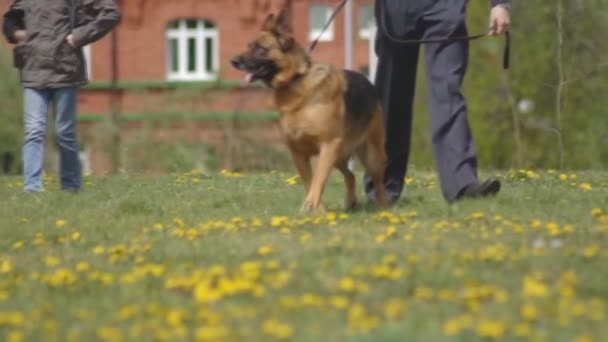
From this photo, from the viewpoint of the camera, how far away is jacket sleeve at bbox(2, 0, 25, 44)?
13.4 m

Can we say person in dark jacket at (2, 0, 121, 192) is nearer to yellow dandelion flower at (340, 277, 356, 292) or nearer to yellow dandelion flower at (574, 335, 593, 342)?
yellow dandelion flower at (340, 277, 356, 292)

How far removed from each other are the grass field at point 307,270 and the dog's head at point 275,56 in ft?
2.92

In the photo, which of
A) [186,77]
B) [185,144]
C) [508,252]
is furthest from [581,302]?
[186,77]

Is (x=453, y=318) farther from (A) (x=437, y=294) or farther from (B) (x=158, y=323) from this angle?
(B) (x=158, y=323)

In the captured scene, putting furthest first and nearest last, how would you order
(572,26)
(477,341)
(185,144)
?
(185,144)
(572,26)
(477,341)

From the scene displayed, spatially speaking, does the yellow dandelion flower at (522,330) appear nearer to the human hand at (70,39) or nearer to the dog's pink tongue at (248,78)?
the dog's pink tongue at (248,78)

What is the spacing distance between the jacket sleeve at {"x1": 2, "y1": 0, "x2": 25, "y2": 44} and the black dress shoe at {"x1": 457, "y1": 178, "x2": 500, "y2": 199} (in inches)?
170

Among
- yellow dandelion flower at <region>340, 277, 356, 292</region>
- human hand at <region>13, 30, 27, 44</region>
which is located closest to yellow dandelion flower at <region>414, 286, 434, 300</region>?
yellow dandelion flower at <region>340, 277, 356, 292</region>

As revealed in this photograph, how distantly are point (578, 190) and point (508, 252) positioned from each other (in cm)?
427

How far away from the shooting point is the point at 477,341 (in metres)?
6.17

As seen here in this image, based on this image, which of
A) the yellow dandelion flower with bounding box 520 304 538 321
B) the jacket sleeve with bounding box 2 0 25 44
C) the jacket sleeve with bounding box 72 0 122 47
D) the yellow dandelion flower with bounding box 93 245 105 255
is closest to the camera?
the yellow dandelion flower with bounding box 520 304 538 321

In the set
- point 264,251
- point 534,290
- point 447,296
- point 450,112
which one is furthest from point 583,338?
point 450,112

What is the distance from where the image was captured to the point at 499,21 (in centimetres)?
1070

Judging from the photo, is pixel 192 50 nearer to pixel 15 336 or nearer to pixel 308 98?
pixel 308 98
